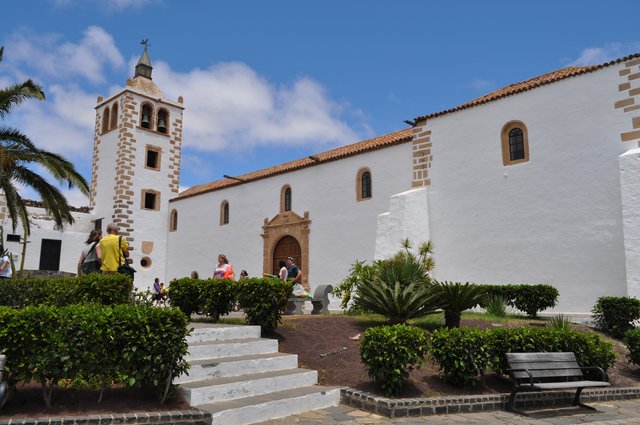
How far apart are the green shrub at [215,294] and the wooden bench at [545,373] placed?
4.22 m

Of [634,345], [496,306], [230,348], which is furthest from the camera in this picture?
A: [496,306]

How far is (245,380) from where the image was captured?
576cm

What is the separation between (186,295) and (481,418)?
190 inches

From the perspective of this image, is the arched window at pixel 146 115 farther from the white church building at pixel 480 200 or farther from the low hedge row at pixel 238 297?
the low hedge row at pixel 238 297

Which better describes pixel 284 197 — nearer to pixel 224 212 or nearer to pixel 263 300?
pixel 224 212

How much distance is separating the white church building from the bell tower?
275 centimetres

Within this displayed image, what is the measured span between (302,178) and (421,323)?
9969 mm

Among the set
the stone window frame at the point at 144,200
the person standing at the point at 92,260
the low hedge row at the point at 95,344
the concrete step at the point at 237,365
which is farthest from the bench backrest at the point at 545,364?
the stone window frame at the point at 144,200

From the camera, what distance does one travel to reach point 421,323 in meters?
9.12

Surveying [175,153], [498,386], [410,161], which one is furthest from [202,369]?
[175,153]

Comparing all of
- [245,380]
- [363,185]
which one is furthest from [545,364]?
[363,185]

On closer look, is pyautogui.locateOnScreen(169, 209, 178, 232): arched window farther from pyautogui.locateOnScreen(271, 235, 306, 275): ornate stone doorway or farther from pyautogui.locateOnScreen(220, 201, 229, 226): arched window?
pyautogui.locateOnScreen(271, 235, 306, 275): ornate stone doorway

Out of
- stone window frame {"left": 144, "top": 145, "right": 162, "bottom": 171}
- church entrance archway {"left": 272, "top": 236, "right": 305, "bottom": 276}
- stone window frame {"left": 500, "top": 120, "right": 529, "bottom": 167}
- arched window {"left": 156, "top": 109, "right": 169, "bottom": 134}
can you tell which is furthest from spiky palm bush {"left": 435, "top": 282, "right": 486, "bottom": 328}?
arched window {"left": 156, "top": 109, "right": 169, "bottom": 134}

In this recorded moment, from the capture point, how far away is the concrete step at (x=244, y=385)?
5191mm
